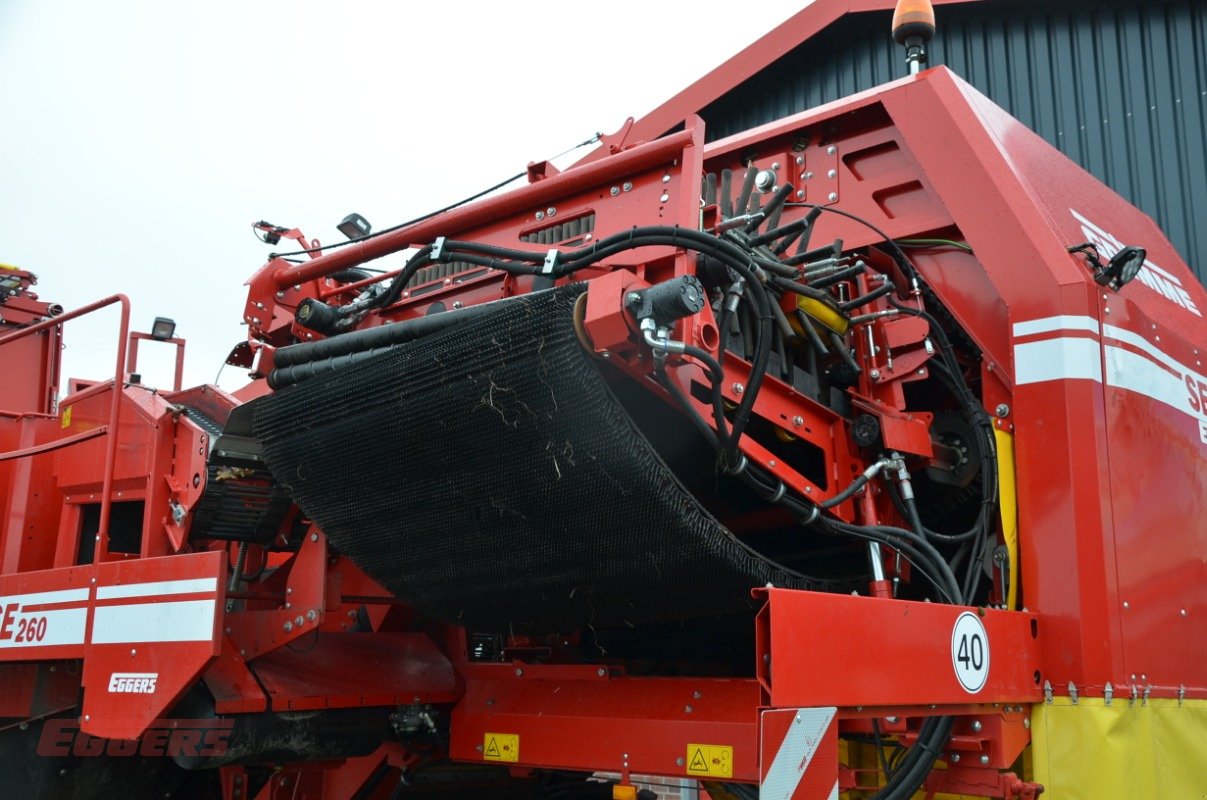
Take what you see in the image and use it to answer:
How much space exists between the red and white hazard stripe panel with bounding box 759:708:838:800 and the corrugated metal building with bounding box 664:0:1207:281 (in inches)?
225

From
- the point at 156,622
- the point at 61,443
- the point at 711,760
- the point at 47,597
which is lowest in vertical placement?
the point at 711,760

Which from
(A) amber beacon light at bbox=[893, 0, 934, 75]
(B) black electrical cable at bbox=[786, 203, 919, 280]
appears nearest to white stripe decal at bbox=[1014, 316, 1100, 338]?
(B) black electrical cable at bbox=[786, 203, 919, 280]

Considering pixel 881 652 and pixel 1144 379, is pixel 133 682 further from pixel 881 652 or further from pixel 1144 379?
pixel 1144 379

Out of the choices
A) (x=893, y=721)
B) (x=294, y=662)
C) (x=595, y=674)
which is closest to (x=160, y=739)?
(x=294, y=662)

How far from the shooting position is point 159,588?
349cm

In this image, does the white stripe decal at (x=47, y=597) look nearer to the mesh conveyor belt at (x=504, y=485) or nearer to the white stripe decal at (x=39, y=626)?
the white stripe decal at (x=39, y=626)

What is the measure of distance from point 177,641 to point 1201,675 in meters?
3.05

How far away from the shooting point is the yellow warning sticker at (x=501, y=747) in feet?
11.5

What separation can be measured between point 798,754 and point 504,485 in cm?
103

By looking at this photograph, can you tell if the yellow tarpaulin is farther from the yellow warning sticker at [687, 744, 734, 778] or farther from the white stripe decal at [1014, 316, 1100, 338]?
the white stripe decal at [1014, 316, 1100, 338]

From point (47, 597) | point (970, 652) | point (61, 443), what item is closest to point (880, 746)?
point (970, 652)

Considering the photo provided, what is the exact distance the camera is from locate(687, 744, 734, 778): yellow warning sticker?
299 cm

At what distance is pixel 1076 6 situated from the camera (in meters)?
7.46

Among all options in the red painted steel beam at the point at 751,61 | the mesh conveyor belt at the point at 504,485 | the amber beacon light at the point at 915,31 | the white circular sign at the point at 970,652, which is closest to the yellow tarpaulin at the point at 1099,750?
the white circular sign at the point at 970,652
